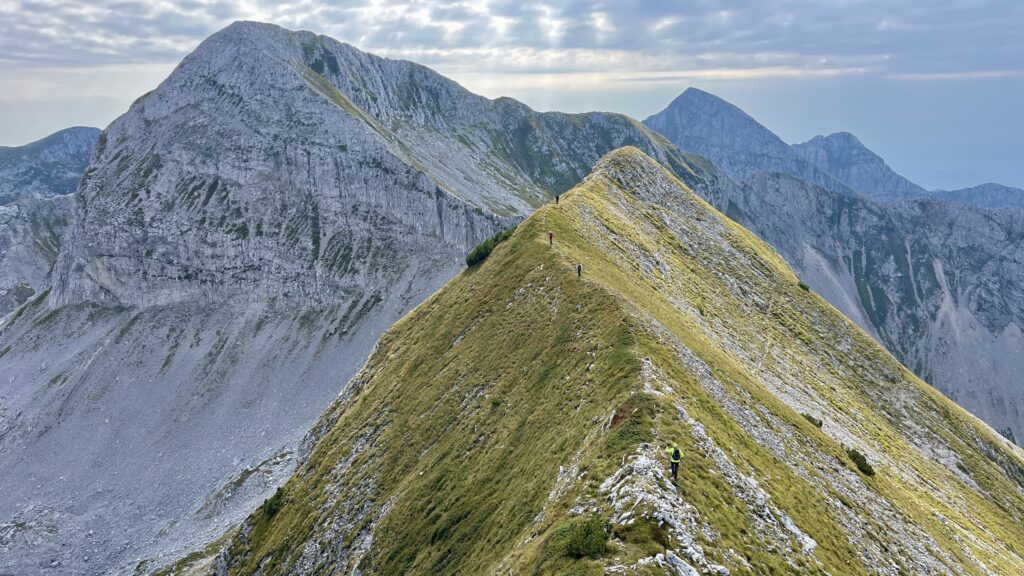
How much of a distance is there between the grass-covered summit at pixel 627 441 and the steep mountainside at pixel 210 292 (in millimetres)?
63277

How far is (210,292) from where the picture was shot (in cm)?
15875

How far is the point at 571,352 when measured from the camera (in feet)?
129

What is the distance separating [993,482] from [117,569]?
130 m

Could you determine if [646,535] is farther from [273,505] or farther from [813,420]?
[273,505]

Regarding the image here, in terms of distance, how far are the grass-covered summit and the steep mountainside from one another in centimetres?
6328

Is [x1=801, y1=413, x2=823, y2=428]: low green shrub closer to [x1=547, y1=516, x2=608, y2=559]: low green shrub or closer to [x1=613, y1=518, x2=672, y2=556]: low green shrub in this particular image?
[x1=613, y1=518, x2=672, y2=556]: low green shrub

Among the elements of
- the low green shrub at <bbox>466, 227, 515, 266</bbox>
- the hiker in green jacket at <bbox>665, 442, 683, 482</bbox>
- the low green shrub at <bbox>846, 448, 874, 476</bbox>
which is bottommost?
the low green shrub at <bbox>846, 448, 874, 476</bbox>

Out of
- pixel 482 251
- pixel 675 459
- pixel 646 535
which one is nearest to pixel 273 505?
pixel 482 251

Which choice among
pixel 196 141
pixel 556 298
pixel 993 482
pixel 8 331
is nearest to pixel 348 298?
pixel 196 141

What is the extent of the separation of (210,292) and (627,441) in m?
162

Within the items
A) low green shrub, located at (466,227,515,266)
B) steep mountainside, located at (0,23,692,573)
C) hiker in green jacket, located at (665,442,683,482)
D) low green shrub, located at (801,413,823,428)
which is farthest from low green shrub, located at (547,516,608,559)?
steep mountainside, located at (0,23,692,573)

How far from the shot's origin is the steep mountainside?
367ft

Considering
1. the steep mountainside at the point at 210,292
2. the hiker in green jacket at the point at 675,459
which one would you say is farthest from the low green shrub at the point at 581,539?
the steep mountainside at the point at 210,292

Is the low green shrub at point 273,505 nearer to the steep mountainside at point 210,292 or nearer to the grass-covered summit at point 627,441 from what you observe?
the grass-covered summit at point 627,441
